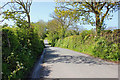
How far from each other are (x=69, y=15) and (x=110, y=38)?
535cm

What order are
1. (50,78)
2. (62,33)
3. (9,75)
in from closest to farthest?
(9,75), (50,78), (62,33)

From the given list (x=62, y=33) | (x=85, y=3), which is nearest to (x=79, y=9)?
(x=85, y=3)

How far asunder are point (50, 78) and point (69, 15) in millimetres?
8981

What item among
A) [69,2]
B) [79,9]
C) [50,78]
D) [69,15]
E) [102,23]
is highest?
[69,2]

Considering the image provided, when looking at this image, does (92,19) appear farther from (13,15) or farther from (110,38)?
(13,15)

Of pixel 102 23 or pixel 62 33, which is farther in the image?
pixel 62 33

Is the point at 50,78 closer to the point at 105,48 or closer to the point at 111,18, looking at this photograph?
the point at 105,48

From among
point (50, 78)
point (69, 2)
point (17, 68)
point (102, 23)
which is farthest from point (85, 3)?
point (17, 68)

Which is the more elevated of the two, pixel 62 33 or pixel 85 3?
pixel 85 3

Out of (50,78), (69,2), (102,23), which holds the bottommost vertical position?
(50,78)

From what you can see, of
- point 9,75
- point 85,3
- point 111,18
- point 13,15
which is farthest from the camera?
point 85,3

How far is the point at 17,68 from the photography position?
3.62 meters

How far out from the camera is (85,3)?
41.1 ft

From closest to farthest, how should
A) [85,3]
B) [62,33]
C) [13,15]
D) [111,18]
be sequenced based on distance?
1. [13,15]
2. [111,18]
3. [85,3]
4. [62,33]
